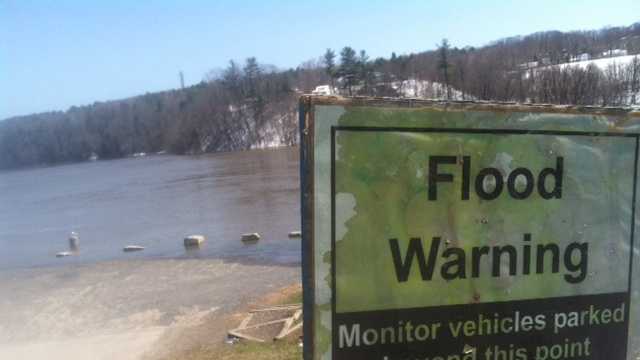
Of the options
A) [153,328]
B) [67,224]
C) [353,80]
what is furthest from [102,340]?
[353,80]

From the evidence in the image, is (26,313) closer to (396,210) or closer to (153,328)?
(153,328)

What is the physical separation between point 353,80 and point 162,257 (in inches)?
4340

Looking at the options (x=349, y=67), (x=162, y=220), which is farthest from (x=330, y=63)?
(x=162, y=220)

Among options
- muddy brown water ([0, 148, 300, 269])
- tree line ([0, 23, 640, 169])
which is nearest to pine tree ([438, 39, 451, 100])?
tree line ([0, 23, 640, 169])

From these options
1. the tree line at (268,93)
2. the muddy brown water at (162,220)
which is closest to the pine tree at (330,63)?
the tree line at (268,93)

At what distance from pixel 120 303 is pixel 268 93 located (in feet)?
439

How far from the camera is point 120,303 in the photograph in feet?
62.2

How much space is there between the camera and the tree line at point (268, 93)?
11625 cm

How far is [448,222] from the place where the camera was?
2062 mm

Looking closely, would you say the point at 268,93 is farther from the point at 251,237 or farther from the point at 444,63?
the point at 251,237

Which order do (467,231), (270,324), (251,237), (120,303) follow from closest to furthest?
(467,231), (270,324), (120,303), (251,237)

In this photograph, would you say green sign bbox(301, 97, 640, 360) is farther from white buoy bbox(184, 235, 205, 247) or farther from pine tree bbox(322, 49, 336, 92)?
pine tree bbox(322, 49, 336, 92)

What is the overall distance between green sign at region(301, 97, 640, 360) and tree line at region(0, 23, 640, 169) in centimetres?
10086

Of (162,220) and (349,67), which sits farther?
(349,67)
